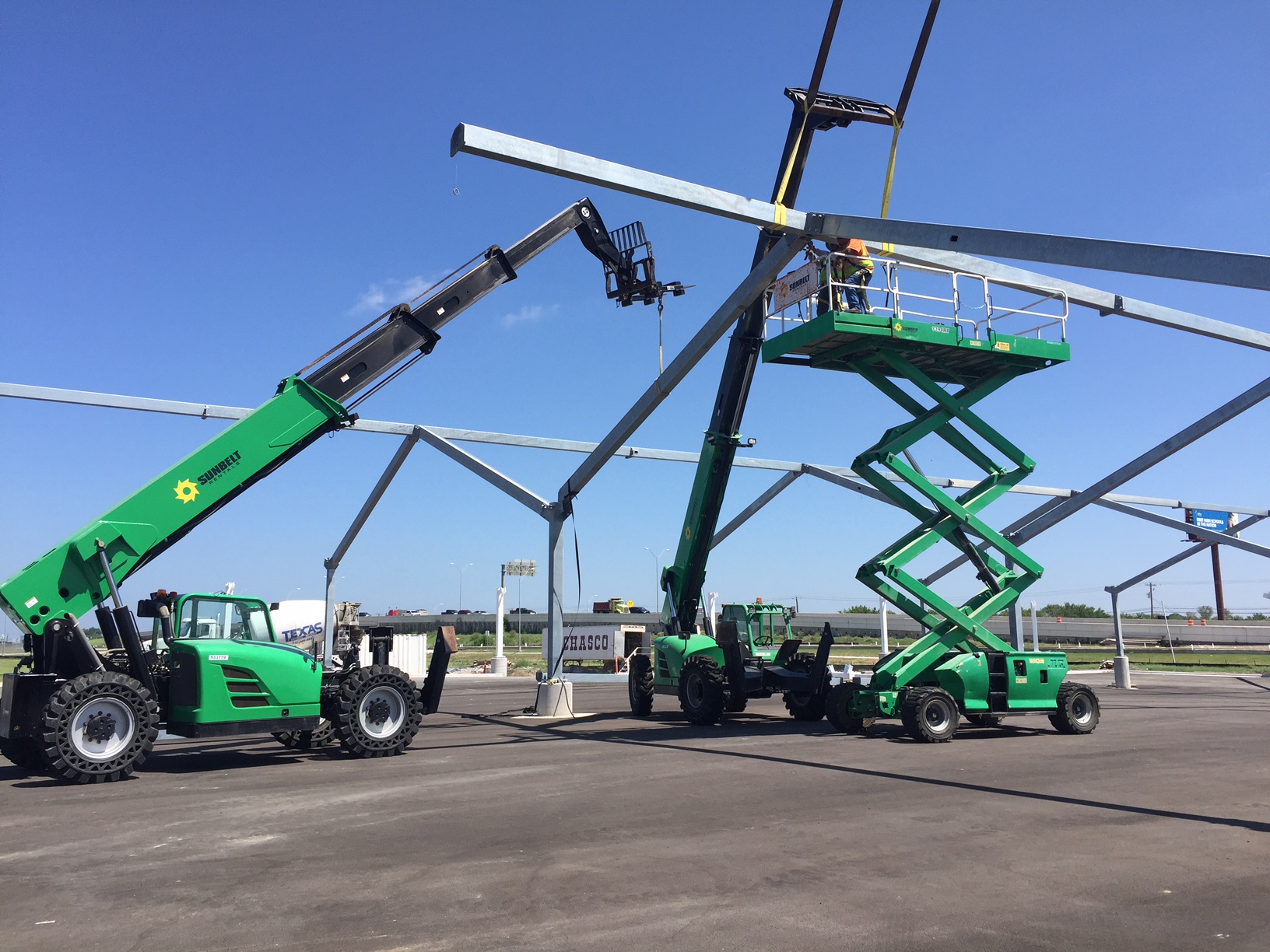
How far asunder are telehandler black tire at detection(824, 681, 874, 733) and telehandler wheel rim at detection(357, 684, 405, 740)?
784 cm

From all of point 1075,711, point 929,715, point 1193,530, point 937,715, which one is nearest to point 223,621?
point 929,715

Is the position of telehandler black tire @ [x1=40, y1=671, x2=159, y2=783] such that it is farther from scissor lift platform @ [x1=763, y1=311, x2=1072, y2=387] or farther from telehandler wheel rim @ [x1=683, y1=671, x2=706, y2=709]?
scissor lift platform @ [x1=763, y1=311, x2=1072, y2=387]

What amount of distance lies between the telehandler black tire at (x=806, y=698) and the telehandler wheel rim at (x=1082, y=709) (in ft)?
15.6

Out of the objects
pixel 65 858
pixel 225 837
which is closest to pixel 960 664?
pixel 225 837

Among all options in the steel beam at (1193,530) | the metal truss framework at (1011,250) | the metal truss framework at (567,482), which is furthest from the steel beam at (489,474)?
the steel beam at (1193,530)

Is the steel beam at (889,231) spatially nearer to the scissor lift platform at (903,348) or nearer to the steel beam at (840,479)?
the scissor lift platform at (903,348)

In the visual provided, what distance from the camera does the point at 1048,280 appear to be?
18.0m

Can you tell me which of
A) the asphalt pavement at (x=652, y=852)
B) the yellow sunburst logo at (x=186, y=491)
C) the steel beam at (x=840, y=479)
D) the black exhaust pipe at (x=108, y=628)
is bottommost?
the asphalt pavement at (x=652, y=852)

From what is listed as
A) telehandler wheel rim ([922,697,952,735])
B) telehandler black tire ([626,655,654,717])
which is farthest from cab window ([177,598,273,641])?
telehandler wheel rim ([922,697,952,735])

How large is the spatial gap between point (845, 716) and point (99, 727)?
11927mm

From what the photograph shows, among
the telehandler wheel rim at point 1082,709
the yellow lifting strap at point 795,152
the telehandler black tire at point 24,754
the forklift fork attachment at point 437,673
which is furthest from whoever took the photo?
the yellow lifting strap at point 795,152

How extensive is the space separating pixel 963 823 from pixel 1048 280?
12.6m

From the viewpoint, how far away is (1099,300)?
1834cm

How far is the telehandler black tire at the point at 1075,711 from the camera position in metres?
16.6
